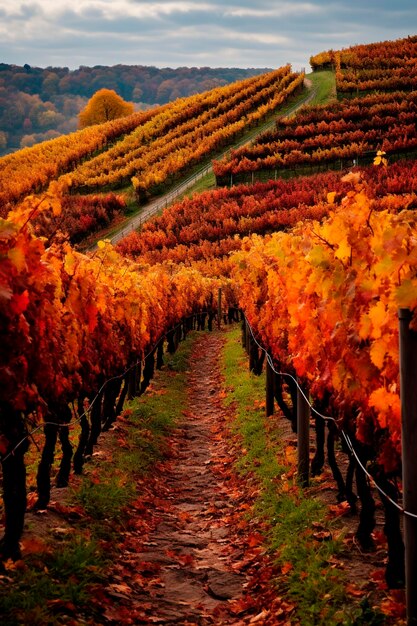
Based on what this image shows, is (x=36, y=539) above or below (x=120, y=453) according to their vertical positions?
above

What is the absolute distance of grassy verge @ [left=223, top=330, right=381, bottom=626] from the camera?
5.55m

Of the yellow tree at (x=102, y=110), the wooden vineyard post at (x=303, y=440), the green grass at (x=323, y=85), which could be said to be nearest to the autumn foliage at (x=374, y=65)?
the green grass at (x=323, y=85)

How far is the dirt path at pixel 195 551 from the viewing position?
6387mm

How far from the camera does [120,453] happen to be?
11219mm

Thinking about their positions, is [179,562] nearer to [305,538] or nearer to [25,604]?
[305,538]

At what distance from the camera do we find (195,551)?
7.92m

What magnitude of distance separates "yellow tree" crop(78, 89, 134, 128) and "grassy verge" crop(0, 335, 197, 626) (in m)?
138

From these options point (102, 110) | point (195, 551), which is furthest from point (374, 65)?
point (195, 551)

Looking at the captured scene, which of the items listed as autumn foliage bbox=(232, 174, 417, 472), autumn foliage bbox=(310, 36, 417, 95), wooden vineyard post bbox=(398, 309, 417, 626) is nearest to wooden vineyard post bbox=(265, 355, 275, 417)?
autumn foliage bbox=(232, 174, 417, 472)

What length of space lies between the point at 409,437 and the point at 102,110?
147m

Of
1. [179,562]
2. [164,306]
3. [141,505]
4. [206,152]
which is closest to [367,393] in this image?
[179,562]

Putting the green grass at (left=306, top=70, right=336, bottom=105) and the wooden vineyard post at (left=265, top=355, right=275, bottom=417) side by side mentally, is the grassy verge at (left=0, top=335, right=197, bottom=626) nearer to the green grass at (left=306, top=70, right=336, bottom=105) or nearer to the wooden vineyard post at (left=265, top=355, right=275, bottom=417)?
the wooden vineyard post at (left=265, top=355, right=275, bottom=417)

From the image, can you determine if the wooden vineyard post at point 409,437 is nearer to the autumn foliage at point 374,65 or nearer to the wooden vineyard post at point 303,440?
the wooden vineyard post at point 303,440

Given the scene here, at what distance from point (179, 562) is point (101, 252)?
6.24m
